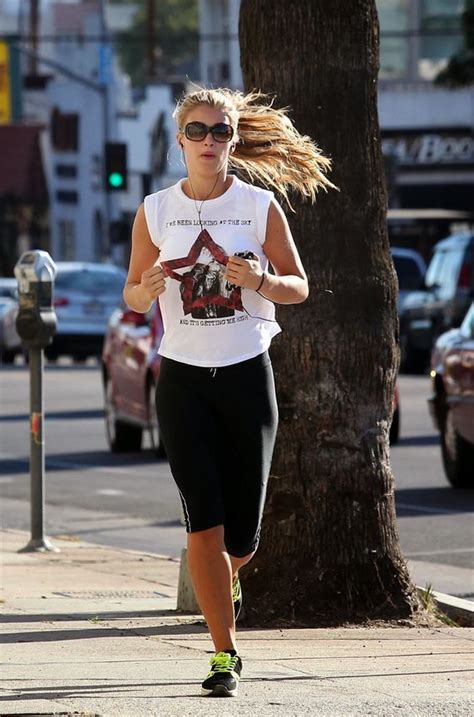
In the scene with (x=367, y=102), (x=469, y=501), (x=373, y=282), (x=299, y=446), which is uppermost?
(x=367, y=102)

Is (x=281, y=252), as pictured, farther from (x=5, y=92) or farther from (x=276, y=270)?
(x=5, y=92)

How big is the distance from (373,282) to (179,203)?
1.74m

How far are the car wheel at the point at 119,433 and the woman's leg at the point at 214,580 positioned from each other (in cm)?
1134

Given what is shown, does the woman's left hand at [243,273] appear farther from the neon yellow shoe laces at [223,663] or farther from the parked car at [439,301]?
the parked car at [439,301]

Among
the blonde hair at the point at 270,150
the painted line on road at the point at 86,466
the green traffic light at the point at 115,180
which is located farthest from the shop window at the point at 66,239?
the blonde hair at the point at 270,150

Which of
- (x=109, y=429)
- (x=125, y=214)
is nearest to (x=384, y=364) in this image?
(x=109, y=429)

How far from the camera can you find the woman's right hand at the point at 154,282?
6.40 meters

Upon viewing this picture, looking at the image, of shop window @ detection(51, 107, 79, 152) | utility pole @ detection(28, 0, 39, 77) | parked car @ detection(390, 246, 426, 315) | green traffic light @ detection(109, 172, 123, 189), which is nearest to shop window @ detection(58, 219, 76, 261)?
shop window @ detection(51, 107, 79, 152)

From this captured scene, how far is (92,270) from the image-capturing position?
32.6 m

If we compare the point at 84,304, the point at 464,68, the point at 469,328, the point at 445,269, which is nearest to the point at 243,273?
the point at 469,328

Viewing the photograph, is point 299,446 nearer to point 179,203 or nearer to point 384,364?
point 384,364

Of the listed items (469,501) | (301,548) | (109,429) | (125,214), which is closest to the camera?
(301,548)

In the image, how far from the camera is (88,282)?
3238 cm

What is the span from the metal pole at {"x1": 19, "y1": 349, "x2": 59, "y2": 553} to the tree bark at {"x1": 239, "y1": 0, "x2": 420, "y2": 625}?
3167 mm
